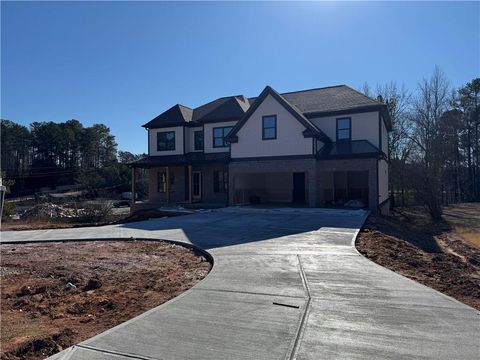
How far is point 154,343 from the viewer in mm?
3645

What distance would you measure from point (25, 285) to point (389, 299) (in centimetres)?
603

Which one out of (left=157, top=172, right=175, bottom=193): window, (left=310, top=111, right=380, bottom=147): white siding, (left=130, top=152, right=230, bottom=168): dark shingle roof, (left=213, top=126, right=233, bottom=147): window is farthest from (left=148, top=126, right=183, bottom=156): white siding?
(left=310, top=111, right=380, bottom=147): white siding

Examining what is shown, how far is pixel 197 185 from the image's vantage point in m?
27.6

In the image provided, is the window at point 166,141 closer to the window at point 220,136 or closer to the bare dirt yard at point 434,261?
the window at point 220,136

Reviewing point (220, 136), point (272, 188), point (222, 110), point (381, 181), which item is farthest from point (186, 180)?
point (381, 181)

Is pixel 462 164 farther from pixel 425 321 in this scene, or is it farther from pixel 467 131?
pixel 425 321

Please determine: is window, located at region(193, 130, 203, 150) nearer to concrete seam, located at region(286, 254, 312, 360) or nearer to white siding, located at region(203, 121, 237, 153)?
white siding, located at region(203, 121, 237, 153)

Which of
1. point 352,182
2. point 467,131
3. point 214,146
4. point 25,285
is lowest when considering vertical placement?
point 25,285

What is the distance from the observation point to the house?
65.5ft

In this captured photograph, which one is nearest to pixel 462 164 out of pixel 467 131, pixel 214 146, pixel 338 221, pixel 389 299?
pixel 467 131

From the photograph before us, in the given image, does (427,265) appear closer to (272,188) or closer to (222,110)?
(272,188)

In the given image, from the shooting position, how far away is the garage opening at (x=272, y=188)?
2419cm

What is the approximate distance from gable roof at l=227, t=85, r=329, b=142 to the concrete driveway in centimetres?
1264

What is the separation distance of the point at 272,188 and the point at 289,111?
6.83m
